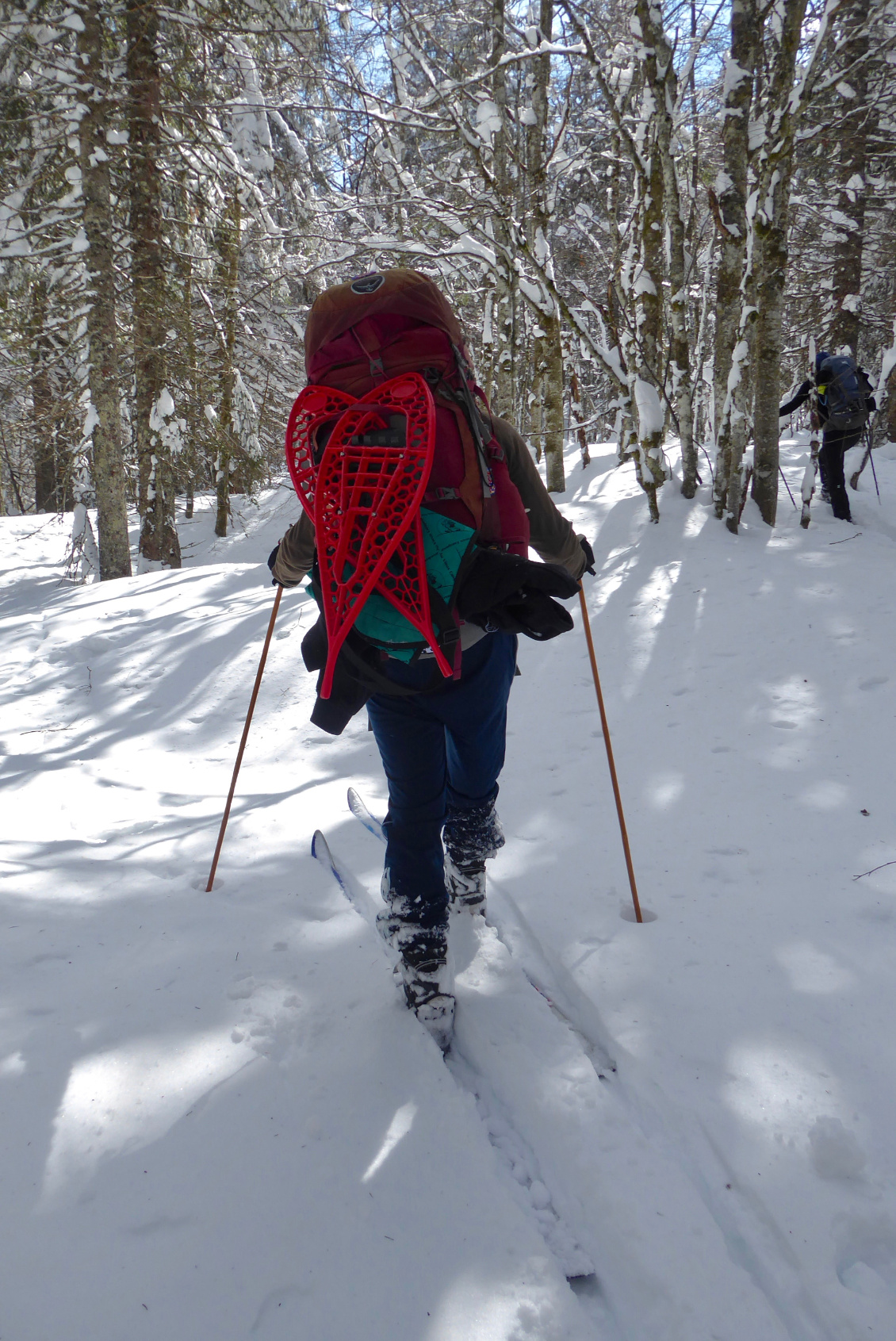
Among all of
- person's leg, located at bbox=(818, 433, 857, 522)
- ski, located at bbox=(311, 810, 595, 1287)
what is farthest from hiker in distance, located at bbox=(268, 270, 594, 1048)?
person's leg, located at bbox=(818, 433, 857, 522)

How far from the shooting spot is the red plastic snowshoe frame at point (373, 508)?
1.67 meters

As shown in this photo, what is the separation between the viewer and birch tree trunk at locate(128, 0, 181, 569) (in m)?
7.85

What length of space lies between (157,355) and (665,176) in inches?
247

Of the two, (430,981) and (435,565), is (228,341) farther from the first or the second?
(430,981)

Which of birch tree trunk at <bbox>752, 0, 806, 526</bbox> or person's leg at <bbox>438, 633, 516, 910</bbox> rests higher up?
birch tree trunk at <bbox>752, 0, 806, 526</bbox>

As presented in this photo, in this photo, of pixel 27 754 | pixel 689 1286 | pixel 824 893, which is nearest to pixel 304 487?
pixel 689 1286

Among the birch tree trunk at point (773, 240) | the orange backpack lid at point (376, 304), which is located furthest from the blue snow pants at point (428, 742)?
the birch tree trunk at point (773, 240)

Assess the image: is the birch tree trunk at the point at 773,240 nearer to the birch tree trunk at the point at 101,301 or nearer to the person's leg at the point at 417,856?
the person's leg at the point at 417,856

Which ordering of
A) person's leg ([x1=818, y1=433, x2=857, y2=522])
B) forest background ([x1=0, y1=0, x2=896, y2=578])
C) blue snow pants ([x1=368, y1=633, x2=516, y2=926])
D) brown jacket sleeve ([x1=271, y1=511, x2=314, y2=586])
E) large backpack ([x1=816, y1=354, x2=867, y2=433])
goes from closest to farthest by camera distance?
blue snow pants ([x1=368, y1=633, x2=516, y2=926]) → brown jacket sleeve ([x1=271, y1=511, x2=314, y2=586]) → forest background ([x1=0, y1=0, x2=896, y2=578]) → person's leg ([x1=818, y1=433, x2=857, y2=522]) → large backpack ([x1=816, y1=354, x2=867, y2=433])

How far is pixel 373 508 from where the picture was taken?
1681 mm

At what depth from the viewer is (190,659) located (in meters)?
5.54

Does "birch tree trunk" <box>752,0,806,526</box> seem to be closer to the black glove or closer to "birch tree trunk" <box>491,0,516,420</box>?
"birch tree trunk" <box>491,0,516,420</box>

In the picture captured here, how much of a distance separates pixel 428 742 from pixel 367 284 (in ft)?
3.90

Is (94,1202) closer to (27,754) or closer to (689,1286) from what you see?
(689,1286)
